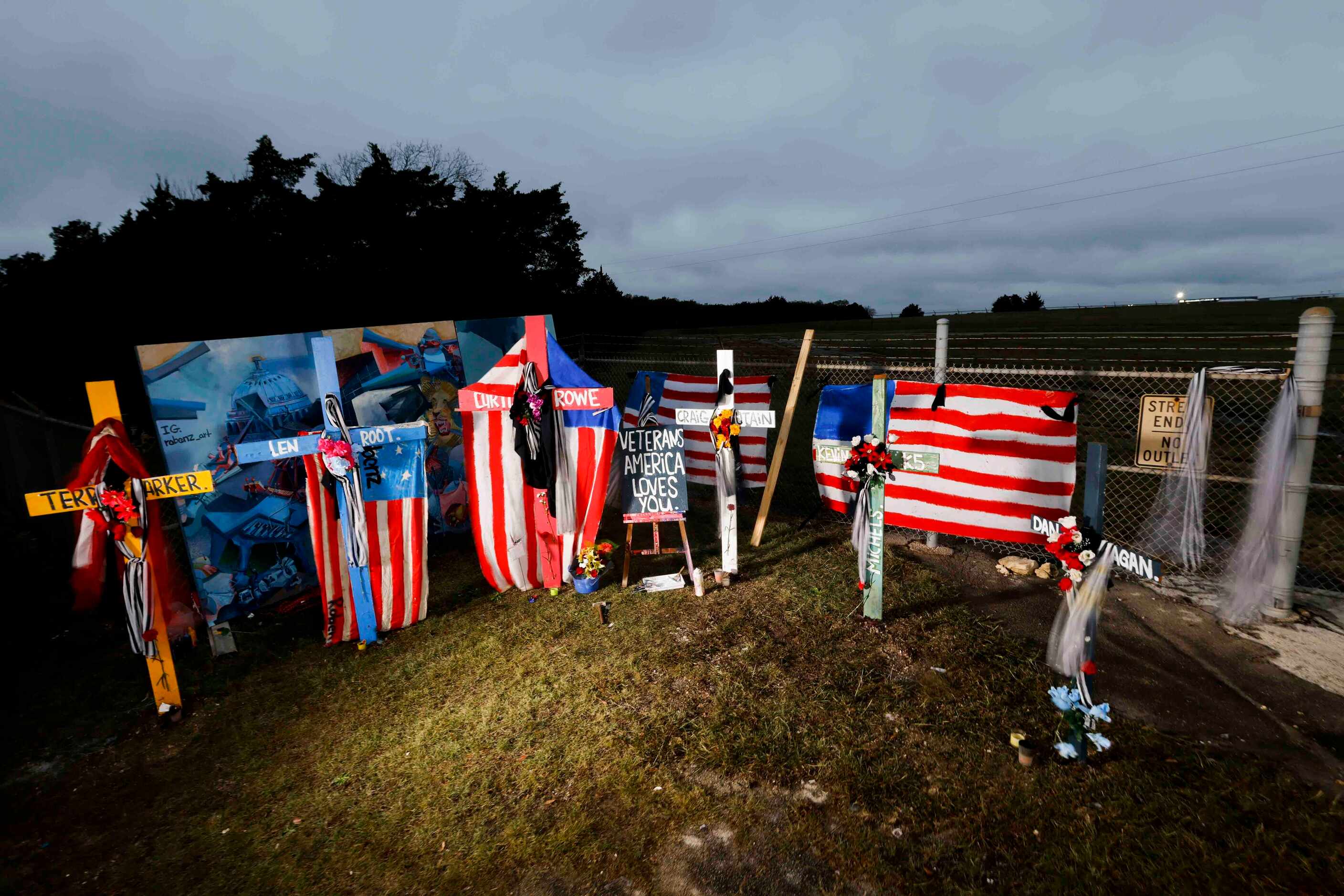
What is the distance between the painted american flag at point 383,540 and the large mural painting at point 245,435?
89cm

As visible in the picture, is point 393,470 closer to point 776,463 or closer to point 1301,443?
point 776,463

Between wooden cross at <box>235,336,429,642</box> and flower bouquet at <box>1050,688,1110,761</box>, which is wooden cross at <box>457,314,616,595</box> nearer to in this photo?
wooden cross at <box>235,336,429,642</box>

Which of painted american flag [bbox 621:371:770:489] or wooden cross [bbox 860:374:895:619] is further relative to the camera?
painted american flag [bbox 621:371:770:489]

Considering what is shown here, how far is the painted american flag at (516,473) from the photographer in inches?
239

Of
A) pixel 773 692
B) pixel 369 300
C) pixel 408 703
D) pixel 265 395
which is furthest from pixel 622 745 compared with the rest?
pixel 369 300

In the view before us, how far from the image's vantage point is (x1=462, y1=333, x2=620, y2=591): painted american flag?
6074 millimetres

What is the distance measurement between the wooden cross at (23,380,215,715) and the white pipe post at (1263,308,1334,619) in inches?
338

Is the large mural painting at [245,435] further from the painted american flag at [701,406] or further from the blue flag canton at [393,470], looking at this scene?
the painted american flag at [701,406]

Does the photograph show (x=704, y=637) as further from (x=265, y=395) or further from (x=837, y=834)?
(x=265, y=395)

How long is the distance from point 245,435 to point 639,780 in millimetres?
4992

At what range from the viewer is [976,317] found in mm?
52156

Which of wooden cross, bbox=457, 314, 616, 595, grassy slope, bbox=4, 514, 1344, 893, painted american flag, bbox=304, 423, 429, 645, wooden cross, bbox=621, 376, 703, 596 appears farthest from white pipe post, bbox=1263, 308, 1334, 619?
painted american flag, bbox=304, 423, 429, 645

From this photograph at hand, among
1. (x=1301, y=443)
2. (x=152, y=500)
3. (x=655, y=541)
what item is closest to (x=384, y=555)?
(x=152, y=500)

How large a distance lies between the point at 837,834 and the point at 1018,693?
196 cm
